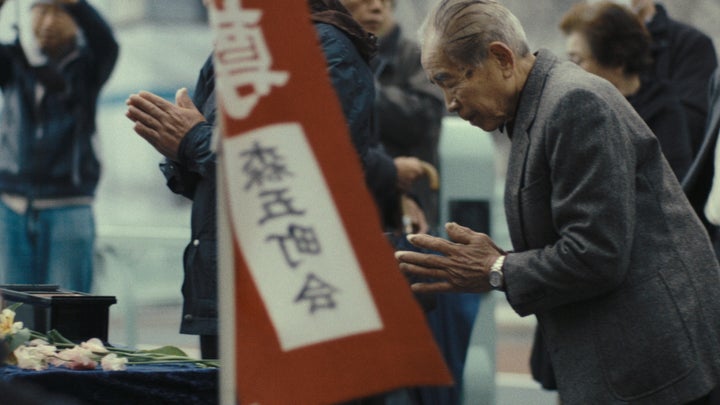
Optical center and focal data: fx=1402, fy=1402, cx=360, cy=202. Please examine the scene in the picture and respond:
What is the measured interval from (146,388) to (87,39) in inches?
136

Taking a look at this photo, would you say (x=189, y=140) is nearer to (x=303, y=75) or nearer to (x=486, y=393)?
(x=303, y=75)

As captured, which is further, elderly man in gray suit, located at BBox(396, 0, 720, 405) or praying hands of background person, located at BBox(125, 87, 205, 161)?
praying hands of background person, located at BBox(125, 87, 205, 161)

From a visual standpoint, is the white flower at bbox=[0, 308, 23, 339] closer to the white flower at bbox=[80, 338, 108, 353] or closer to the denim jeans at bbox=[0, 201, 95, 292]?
the white flower at bbox=[80, 338, 108, 353]

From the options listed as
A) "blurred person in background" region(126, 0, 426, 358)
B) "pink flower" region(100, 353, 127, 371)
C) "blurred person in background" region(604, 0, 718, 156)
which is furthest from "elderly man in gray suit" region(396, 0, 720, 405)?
"blurred person in background" region(604, 0, 718, 156)

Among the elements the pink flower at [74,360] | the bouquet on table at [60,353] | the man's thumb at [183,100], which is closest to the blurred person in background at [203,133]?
the man's thumb at [183,100]

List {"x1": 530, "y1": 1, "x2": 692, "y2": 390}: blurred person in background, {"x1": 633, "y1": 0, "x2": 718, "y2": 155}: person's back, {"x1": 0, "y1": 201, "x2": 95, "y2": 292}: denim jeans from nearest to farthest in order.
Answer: {"x1": 530, "y1": 1, "x2": 692, "y2": 390}: blurred person in background < {"x1": 633, "y1": 0, "x2": 718, "y2": 155}: person's back < {"x1": 0, "y1": 201, "x2": 95, "y2": 292}: denim jeans

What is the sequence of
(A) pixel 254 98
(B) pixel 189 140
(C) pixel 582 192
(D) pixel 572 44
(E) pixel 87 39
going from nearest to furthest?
(A) pixel 254 98 < (C) pixel 582 192 < (B) pixel 189 140 < (D) pixel 572 44 < (E) pixel 87 39

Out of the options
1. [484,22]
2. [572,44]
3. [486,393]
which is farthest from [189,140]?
[486,393]

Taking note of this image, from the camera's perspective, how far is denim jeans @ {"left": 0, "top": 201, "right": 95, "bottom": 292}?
21.5 feet

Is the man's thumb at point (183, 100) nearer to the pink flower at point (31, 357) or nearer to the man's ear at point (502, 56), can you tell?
the pink flower at point (31, 357)

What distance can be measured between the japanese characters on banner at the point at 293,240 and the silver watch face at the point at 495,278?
33.8 inches

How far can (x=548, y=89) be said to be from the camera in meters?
3.32

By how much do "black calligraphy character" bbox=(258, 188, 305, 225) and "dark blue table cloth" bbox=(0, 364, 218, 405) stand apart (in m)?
1.05

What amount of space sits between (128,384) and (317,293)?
1075 mm
